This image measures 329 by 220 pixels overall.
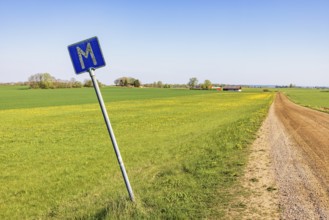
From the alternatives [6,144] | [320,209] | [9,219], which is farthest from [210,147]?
[6,144]

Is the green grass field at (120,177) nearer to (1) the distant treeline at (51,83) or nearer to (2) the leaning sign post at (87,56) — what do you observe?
(2) the leaning sign post at (87,56)

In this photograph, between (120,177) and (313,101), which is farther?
(313,101)

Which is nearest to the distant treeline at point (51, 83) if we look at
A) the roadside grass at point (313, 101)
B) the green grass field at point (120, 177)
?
the roadside grass at point (313, 101)

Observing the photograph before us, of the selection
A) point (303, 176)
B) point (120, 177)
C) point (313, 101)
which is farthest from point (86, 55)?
point (313, 101)

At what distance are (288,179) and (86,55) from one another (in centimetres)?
686

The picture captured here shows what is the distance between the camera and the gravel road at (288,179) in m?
5.90

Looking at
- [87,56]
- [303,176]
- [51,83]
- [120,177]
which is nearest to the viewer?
[87,56]

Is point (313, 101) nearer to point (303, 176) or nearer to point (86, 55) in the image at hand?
point (303, 176)

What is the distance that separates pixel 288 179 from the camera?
8.01m

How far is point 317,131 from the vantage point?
658 inches

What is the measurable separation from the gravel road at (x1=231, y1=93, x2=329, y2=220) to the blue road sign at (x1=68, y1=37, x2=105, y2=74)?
449 centimetres

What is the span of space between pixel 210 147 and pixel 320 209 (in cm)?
762

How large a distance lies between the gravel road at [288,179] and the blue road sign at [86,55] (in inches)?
177

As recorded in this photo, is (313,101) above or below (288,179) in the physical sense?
below
